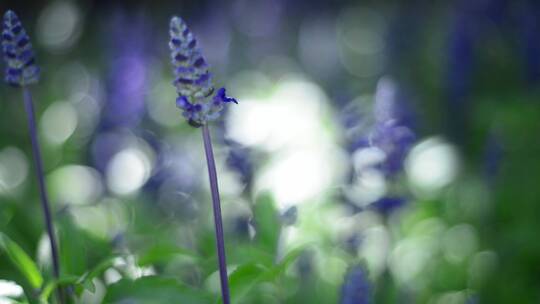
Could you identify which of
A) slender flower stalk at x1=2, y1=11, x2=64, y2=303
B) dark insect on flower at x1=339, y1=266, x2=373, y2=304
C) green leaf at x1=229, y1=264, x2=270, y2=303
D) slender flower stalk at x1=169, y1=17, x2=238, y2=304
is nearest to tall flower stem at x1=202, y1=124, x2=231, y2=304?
slender flower stalk at x1=169, y1=17, x2=238, y2=304

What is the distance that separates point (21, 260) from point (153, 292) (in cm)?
41

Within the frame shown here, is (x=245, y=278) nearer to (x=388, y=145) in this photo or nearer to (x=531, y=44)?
(x=388, y=145)

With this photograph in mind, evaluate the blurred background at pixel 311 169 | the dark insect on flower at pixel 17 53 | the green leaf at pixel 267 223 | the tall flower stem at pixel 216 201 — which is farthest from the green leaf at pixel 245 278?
the dark insect on flower at pixel 17 53

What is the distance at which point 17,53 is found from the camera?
1509mm

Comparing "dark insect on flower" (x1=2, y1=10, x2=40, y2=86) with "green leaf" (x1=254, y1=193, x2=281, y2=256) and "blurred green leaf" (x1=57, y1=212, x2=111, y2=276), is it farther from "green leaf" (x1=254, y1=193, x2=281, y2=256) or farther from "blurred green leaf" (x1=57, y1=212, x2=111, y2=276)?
"green leaf" (x1=254, y1=193, x2=281, y2=256)

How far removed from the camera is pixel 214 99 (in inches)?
52.1

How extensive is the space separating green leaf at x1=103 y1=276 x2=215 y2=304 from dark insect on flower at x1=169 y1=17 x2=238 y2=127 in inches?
16.7

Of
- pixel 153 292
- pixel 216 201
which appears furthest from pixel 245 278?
pixel 216 201

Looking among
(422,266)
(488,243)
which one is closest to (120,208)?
(422,266)

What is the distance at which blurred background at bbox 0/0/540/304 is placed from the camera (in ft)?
7.22

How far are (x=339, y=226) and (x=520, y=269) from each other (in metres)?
0.80

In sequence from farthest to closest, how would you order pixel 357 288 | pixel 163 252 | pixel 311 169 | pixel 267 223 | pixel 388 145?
pixel 311 169 < pixel 388 145 < pixel 267 223 < pixel 357 288 < pixel 163 252

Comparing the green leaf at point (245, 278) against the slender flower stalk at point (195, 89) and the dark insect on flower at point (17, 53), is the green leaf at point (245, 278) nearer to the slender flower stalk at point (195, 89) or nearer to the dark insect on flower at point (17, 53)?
the slender flower stalk at point (195, 89)

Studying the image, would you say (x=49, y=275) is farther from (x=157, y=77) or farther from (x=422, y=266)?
(x=157, y=77)
